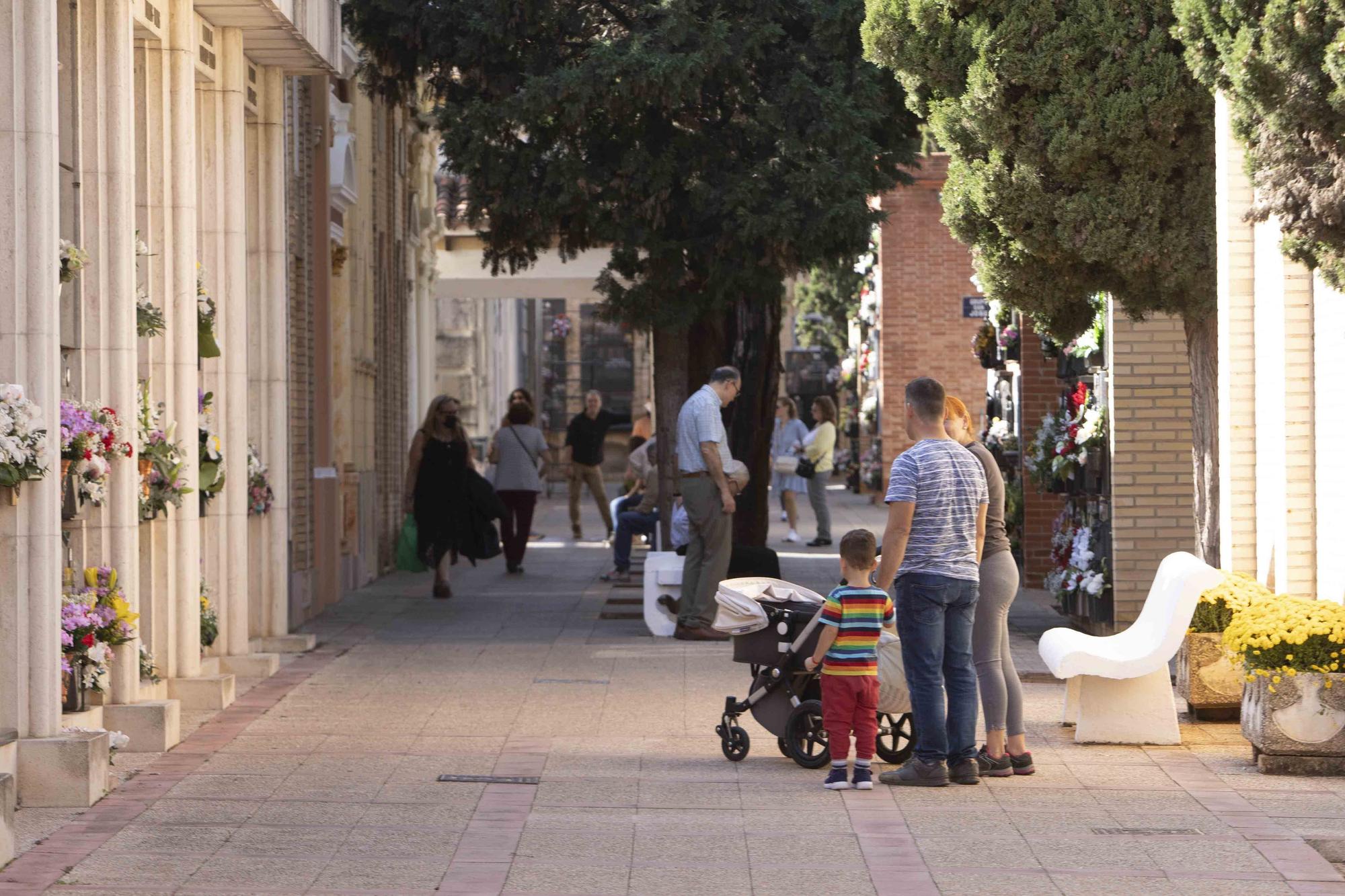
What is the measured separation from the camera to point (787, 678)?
9.47 metres

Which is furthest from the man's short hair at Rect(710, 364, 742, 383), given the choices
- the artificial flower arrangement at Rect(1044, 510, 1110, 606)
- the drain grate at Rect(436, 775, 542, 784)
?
the drain grate at Rect(436, 775, 542, 784)

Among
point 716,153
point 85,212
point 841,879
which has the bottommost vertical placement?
point 841,879

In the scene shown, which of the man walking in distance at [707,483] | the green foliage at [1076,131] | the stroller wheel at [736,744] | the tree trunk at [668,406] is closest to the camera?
the stroller wheel at [736,744]

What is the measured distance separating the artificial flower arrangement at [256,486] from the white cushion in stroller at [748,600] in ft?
15.0

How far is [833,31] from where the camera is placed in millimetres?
15383

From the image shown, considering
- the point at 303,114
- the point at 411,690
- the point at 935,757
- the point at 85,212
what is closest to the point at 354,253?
the point at 303,114

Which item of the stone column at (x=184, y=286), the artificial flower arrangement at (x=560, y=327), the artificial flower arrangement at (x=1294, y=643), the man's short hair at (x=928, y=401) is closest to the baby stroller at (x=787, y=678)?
the man's short hair at (x=928, y=401)

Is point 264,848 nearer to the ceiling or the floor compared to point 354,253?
nearer to the floor

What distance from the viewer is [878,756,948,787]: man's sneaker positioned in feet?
28.6

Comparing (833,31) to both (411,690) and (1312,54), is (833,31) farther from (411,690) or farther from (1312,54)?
(1312,54)

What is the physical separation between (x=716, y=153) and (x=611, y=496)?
26.8m

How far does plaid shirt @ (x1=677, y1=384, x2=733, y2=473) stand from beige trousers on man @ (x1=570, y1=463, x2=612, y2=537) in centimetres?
966

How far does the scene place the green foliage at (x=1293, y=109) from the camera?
24.0ft

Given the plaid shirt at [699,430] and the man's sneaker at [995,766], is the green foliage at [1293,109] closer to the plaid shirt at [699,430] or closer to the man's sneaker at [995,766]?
the man's sneaker at [995,766]
